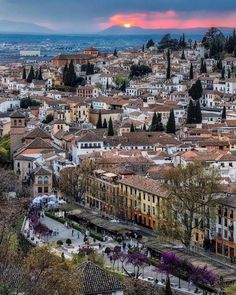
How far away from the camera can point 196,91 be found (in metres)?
95.9

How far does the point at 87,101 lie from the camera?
315 ft

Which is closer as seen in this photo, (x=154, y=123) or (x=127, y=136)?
(x=127, y=136)

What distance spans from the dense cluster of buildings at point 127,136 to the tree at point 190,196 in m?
0.68

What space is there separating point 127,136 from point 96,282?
44.7 metres

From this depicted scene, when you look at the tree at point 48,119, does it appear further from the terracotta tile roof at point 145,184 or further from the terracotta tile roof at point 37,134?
the terracotta tile roof at point 145,184

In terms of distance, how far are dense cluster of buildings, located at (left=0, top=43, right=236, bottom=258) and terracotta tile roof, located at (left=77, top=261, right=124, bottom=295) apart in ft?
48.2

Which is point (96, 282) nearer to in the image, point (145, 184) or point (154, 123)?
point (145, 184)

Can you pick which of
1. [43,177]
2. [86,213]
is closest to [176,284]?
[86,213]

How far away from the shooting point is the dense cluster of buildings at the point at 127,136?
4862cm

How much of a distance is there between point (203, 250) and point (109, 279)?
15.8 meters

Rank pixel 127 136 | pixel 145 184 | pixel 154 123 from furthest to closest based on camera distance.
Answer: pixel 154 123 < pixel 127 136 < pixel 145 184

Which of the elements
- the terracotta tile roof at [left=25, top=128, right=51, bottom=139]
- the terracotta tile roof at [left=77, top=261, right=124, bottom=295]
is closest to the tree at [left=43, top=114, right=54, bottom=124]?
the terracotta tile roof at [left=25, top=128, right=51, bottom=139]

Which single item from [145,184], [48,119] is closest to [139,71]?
[48,119]

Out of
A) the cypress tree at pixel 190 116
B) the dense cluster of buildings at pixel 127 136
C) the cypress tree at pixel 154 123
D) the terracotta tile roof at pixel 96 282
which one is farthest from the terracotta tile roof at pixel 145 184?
the cypress tree at pixel 190 116
